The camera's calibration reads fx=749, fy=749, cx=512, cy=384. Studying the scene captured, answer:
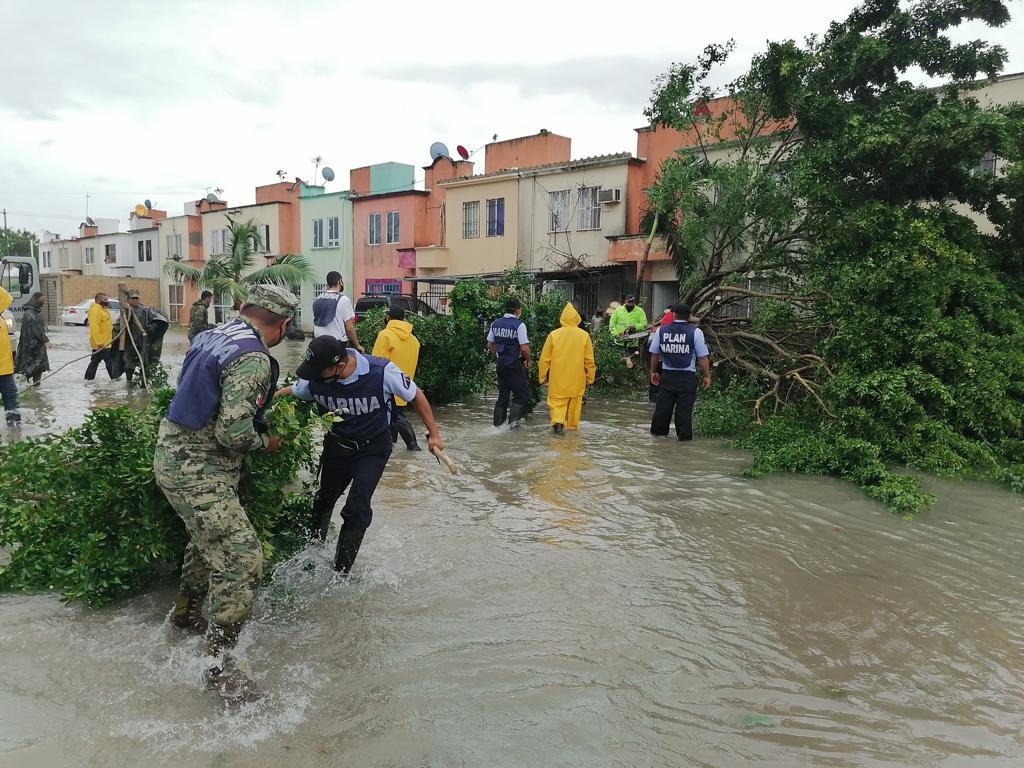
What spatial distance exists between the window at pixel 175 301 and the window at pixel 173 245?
1.93 m

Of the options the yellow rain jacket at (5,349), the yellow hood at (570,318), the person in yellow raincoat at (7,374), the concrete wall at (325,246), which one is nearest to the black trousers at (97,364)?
the person in yellow raincoat at (7,374)

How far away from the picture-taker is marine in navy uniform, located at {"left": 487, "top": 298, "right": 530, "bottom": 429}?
9.73m

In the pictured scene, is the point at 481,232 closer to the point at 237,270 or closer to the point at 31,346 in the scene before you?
the point at 237,270

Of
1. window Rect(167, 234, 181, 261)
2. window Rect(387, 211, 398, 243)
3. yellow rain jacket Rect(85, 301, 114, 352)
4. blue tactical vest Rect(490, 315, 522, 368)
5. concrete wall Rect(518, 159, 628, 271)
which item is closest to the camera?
blue tactical vest Rect(490, 315, 522, 368)

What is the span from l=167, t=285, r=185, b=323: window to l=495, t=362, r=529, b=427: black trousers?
38273mm

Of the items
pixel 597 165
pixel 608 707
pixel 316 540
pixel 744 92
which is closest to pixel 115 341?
pixel 316 540

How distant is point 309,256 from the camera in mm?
35125

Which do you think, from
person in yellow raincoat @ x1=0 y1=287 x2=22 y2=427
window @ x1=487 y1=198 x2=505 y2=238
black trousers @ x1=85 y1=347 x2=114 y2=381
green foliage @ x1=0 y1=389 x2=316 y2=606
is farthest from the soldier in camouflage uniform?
window @ x1=487 y1=198 x2=505 y2=238

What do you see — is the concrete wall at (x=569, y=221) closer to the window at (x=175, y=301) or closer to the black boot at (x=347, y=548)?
the black boot at (x=347, y=548)

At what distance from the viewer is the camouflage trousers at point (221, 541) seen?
345 centimetres

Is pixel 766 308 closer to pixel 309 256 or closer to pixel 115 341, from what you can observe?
pixel 115 341

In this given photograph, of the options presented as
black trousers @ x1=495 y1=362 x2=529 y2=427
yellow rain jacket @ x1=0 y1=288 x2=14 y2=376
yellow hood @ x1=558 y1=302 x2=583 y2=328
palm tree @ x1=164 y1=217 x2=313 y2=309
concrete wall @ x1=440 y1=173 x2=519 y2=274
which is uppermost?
concrete wall @ x1=440 y1=173 x2=519 y2=274

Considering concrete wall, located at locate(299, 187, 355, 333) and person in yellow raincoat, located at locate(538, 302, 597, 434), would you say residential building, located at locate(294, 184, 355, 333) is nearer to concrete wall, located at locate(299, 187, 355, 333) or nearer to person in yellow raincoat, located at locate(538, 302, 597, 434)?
concrete wall, located at locate(299, 187, 355, 333)

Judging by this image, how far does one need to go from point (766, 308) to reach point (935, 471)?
4622 mm
